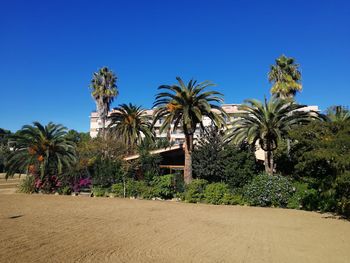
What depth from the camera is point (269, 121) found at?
24922 mm

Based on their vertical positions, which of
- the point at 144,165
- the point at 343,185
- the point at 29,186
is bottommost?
the point at 29,186

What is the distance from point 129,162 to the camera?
31875 mm

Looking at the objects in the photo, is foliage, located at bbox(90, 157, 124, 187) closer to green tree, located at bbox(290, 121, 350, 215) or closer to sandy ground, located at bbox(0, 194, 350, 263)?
sandy ground, located at bbox(0, 194, 350, 263)

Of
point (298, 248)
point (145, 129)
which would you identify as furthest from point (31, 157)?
point (298, 248)

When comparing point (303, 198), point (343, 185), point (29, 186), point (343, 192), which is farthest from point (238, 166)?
point (29, 186)

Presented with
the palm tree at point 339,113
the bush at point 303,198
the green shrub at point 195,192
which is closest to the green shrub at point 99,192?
the green shrub at point 195,192

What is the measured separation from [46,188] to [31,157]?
10.2 ft

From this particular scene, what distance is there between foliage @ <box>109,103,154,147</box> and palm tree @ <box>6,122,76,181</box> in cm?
762

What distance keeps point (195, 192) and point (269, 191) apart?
5463 millimetres

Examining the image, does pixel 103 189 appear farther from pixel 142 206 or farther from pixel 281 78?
pixel 281 78

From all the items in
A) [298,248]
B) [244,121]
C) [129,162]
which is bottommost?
[298,248]

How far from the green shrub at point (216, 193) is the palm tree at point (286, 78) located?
14.4m

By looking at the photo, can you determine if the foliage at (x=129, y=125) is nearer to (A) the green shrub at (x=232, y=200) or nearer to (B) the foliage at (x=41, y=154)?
(B) the foliage at (x=41, y=154)

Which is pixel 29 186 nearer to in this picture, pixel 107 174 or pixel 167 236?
pixel 107 174
